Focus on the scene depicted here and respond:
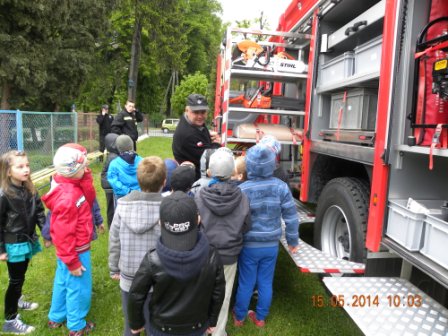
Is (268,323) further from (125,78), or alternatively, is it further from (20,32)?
(125,78)

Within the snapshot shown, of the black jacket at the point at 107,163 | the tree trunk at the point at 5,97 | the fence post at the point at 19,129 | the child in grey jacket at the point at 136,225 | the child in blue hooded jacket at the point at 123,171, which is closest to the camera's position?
the child in grey jacket at the point at 136,225

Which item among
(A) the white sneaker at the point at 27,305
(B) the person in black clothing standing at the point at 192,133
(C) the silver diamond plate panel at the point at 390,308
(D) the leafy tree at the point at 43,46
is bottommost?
(A) the white sneaker at the point at 27,305

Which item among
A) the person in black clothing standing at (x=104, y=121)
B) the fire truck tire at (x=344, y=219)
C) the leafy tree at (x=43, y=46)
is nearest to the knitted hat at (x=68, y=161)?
the fire truck tire at (x=344, y=219)

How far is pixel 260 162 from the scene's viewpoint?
297 cm

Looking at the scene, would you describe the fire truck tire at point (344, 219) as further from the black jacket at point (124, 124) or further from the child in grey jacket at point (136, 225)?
the black jacket at point (124, 124)

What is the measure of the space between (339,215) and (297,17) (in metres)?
2.65

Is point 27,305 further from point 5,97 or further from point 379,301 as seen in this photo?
point 5,97

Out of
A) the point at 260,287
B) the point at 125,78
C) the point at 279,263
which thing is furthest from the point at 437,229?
the point at 125,78

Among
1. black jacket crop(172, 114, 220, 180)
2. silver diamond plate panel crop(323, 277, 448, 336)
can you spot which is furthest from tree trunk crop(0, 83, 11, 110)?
silver diamond plate panel crop(323, 277, 448, 336)

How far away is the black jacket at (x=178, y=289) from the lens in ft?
6.48

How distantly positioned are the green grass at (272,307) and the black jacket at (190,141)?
5.12 feet

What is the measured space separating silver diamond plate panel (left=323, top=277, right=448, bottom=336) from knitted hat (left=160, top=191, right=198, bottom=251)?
1.14 meters

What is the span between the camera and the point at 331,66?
3.72 meters

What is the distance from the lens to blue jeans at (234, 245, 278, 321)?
9.94 ft
